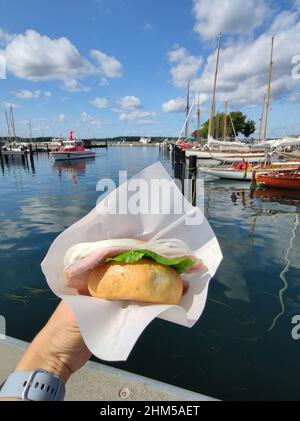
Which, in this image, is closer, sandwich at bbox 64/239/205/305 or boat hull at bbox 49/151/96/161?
sandwich at bbox 64/239/205/305

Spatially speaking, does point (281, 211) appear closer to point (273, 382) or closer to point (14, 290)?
point (273, 382)

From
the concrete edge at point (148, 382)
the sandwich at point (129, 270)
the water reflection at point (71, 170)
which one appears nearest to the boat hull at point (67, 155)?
the water reflection at point (71, 170)

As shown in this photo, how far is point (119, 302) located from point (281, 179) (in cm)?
1795

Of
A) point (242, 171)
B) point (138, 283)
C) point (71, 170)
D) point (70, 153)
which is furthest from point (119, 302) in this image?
point (70, 153)

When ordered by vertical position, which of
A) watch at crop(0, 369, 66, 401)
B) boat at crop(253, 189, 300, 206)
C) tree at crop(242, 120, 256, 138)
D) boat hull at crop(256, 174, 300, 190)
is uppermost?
tree at crop(242, 120, 256, 138)

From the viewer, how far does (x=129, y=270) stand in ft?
4.29

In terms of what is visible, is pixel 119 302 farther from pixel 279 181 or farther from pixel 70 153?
pixel 70 153

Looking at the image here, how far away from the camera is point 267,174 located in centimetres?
1766

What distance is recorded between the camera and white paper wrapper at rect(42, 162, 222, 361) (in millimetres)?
1181

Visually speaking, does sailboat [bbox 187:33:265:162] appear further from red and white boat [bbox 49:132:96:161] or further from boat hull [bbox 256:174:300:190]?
red and white boat [bbox 49:132:96:161]

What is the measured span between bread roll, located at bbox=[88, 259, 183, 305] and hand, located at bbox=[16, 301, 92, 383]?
0.21 metres

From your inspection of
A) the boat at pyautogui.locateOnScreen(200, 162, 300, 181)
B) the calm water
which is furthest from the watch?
the boat at pyautogui.locateOnScreen(200, 162, 300, 181)

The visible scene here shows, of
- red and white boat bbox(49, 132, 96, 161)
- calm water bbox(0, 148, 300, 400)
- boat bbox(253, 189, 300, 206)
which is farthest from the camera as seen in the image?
red and white boat bbox(49, 132, 96, 161)

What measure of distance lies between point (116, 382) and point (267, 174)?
60.0 feet
